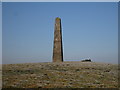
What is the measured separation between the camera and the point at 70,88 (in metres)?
10.2

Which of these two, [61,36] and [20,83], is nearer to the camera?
[20,83]

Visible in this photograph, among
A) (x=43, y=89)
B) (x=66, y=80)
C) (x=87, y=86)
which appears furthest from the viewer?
(x=66, y=80)

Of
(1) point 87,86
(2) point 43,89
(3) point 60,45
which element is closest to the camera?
(2) point 43,89

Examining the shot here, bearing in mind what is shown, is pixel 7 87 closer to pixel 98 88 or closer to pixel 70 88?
pixel 70 88

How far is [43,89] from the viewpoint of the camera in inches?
392

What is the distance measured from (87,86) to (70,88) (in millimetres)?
1098

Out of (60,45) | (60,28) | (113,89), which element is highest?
(60,28)

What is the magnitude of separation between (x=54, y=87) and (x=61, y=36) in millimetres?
17182

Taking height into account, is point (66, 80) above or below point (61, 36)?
below

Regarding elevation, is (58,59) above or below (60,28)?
below

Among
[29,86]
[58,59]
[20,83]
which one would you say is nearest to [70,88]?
[29,86]

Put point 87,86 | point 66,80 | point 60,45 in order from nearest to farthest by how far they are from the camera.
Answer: point 87,86 < point 66,80 < point 60,45

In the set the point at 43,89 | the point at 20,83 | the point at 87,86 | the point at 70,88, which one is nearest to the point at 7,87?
the point at 20,83

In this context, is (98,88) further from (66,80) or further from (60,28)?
(60,28)
